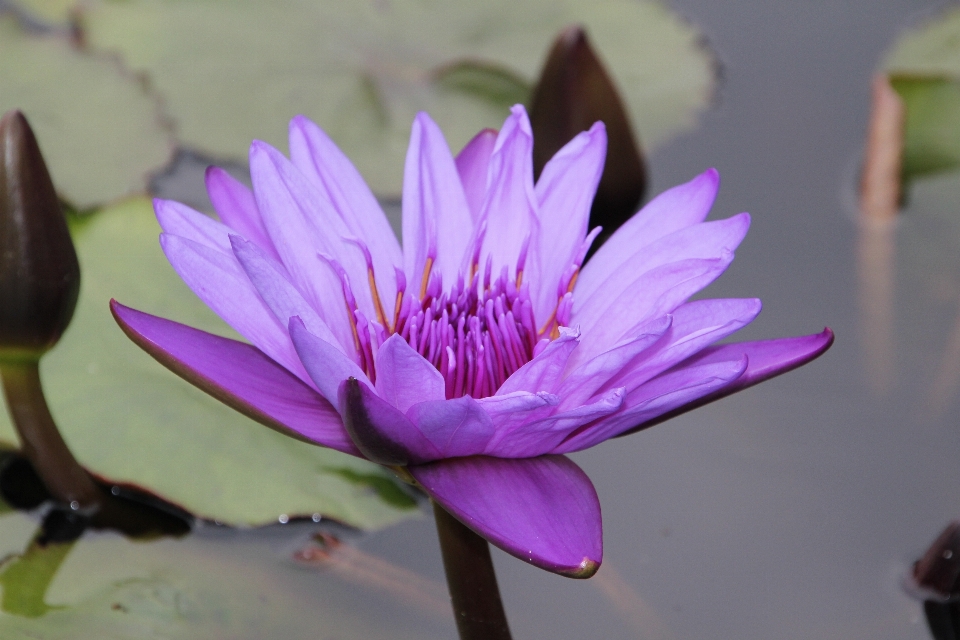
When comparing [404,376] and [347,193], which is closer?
[404,376]

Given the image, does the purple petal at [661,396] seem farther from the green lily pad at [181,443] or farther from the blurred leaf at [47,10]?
the blurred leaf at [47,10]

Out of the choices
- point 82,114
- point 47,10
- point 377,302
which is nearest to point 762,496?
point 377,302

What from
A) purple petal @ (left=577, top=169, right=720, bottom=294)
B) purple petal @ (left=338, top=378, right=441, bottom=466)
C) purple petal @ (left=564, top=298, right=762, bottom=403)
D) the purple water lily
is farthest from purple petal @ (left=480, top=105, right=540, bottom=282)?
purple petal @ (left=338, top=378, right=441, bottom=466)

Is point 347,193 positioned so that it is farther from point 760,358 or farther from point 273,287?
point 760,358

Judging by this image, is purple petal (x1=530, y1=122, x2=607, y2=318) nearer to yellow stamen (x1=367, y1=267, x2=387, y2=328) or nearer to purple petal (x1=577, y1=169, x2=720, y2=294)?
purple petal (x1=577, y1=169, x2=720, y2=294)

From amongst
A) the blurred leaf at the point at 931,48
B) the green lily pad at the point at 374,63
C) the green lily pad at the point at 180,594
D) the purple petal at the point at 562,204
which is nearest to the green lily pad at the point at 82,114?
the green lily pad at the point at 374,63

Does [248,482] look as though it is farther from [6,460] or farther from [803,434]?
[803,434]

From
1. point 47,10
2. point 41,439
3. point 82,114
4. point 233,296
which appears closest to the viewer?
point 233,296
